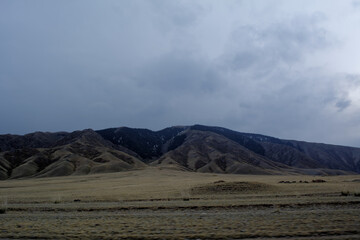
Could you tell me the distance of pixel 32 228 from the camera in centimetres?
1201

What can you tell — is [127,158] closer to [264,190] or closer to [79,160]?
[79,160]

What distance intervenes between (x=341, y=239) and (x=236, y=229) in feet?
12.0

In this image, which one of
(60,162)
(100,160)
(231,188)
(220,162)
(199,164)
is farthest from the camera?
(199,164)

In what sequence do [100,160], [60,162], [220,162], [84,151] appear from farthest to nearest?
[84,151] < [220,162] < [100,160] < [60,162]

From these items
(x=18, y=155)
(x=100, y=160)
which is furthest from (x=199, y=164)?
(x=18, y=155)

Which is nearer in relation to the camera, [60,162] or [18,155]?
[60,162]

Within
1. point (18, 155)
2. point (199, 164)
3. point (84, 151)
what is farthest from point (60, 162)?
point (199, 164)

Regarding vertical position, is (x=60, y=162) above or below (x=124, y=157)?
below

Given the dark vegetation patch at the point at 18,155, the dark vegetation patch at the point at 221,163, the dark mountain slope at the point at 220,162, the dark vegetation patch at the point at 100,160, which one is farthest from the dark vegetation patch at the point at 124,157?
the dark vegetation patch at the point at 221,163

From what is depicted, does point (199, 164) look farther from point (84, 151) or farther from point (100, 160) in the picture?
point (84, 151)

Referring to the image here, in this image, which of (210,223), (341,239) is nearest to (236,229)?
(210,223)

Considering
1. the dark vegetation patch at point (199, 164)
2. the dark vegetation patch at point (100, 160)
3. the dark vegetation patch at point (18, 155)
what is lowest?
the dark vegetation patch at point (199, 164)

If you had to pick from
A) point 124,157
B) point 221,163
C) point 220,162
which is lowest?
point 221,163

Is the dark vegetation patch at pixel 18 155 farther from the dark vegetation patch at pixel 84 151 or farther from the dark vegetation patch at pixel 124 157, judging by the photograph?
the dark vegetation patch at pixel 124 157
